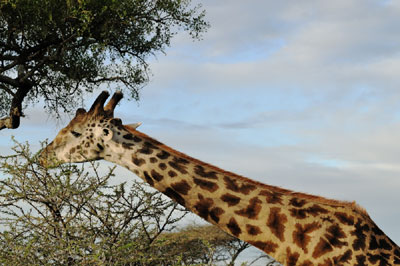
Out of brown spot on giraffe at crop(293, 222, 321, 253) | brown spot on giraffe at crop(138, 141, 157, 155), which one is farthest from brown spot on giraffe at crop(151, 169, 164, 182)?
brown spot on giraffe at crop(293, 222, 321, 253)

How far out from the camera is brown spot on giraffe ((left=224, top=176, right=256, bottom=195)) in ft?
21.3

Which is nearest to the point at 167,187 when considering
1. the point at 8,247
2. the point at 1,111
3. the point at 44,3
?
the point at 8,247

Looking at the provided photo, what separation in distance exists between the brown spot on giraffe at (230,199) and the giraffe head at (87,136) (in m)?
1.63

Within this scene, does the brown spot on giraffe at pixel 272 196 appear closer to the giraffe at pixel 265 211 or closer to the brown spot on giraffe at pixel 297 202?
the giraffe at pixel 265 211

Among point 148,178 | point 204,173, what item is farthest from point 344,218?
point 148,178

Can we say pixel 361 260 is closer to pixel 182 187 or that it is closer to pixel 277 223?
pixel 277 223

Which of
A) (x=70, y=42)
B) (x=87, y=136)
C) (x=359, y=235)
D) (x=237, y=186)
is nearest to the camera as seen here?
(x=359, y=235)

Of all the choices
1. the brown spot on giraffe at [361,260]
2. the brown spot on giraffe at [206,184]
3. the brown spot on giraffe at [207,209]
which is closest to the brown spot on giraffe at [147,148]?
the brown spot on giraffe at [206,184]

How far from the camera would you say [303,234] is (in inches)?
244

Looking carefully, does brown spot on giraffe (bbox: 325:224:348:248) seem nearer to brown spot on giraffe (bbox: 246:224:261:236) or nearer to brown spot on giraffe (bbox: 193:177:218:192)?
brown spot on giraffe (bbox: 246:224:261:236)

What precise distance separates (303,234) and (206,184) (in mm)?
1150

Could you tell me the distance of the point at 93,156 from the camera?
24.2 feet

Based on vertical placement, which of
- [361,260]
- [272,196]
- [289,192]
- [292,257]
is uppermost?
[289,192]

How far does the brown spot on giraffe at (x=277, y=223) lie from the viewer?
246 inches
